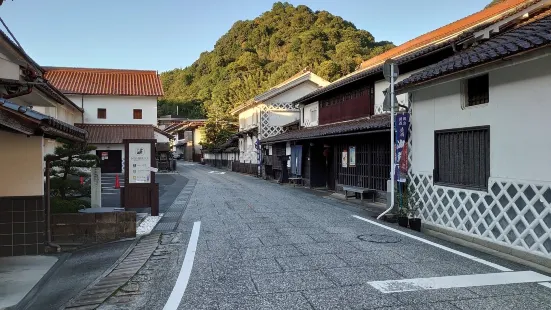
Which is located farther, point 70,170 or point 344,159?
point 344,159

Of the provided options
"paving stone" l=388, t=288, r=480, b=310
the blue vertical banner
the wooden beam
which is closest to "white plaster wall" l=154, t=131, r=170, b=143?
the blue vertical banner

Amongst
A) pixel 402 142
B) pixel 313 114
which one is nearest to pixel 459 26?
pixel 313 114

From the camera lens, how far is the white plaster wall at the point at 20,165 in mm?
7188

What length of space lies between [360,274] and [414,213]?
4397 mm

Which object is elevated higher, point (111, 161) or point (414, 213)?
point (111, 161)

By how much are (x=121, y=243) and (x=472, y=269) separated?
21.4ft

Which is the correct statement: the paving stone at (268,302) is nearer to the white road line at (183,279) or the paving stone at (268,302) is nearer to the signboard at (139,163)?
the white road line at (183,279)

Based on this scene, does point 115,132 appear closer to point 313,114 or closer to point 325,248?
point 313,114

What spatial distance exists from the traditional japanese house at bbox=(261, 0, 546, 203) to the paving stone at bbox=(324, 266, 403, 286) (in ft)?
18.3

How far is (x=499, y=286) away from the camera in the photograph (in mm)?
5246

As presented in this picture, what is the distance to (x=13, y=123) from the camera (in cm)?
611

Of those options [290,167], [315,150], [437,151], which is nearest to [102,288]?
[437,151]

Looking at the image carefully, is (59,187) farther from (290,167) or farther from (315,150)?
(290,167)

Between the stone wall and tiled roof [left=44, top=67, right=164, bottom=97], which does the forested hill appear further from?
the stone wall
